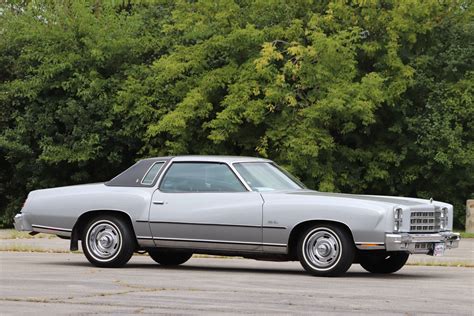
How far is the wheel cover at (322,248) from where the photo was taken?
1513cm

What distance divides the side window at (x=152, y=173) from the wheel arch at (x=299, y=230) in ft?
7.51

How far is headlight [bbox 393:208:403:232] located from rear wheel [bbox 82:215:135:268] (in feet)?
11.7

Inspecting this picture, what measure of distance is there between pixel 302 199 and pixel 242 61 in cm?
2486

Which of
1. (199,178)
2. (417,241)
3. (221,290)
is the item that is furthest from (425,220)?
(221,290)

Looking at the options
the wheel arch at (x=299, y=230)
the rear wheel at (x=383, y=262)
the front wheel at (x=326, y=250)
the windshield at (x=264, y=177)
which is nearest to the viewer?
the front wheel at (x=326, y=250)

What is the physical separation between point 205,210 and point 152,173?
121cm

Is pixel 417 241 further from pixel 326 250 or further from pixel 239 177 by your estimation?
pixel 239 177

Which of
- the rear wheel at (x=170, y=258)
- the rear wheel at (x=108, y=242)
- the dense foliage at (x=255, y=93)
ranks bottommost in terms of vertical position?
the rear wheel at (x=170, y=258)

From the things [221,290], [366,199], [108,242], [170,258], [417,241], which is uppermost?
[366,199]

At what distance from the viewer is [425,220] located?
1563cm

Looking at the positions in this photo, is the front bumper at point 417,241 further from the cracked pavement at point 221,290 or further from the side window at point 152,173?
the side window at point 152,173

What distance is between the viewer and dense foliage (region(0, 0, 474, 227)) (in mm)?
38000

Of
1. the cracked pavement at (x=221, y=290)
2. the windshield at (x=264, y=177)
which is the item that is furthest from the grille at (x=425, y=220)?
the windshield at (x=264, y=177)

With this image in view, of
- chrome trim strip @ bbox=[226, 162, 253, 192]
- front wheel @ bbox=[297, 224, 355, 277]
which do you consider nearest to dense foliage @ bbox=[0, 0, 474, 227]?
chrome trim strip @ bbox=[226, 162, 253, 192]
